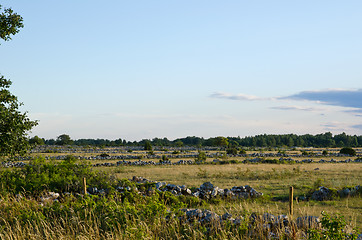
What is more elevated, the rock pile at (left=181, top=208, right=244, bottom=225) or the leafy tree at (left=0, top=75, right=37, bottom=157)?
the leafy tree at (left=0, top=75, right=37, bottom=157)

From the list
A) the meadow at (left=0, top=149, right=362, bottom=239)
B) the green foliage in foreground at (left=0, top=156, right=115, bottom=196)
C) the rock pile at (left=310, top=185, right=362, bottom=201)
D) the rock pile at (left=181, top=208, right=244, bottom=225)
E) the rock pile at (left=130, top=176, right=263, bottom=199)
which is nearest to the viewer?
the meadow at (left=0, top=149, right=362, bottom=239)

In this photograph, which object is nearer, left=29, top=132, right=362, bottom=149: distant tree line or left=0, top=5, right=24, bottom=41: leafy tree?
left=0, top=5, right=24, bottom=41: leafy tree

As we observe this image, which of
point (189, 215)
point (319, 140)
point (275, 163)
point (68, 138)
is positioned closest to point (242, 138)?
point (319, 140)

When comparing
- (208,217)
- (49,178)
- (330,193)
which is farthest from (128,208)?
(330,193)

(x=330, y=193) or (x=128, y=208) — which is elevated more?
(x=128, y=208)

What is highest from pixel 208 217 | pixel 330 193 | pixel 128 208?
pixel 128 208

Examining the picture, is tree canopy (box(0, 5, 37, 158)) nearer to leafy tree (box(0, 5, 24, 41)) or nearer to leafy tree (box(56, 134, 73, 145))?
leafy tree (box(0, 5, 24, 41))

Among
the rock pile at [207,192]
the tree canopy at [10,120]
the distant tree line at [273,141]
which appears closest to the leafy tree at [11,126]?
the tree canopy at [10,120]

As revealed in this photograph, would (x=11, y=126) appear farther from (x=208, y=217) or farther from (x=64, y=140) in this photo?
(x=64, y=140)

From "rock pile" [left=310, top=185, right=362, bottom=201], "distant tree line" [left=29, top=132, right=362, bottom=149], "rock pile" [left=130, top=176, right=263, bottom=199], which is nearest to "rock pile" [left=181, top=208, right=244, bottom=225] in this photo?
"rock pile" [left=130, top=176, right=263, bottom=199]

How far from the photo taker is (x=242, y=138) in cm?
15175

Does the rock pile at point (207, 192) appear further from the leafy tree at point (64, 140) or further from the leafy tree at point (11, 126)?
the leafy tree at point (64, 140)

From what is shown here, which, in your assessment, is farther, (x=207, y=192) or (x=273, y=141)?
(x=273, y=141)

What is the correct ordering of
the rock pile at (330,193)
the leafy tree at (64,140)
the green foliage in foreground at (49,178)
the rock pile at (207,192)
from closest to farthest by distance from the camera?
the green foliage in foreground at (49,178), the rock pile at (207,192), the rock pile at (330,193), the leafy tree at (64,140)
